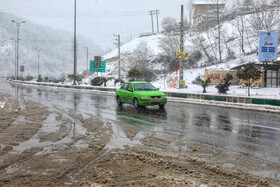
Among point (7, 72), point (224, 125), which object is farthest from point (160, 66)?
point (7, 72)

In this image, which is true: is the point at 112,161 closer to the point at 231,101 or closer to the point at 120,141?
the point at 120,141

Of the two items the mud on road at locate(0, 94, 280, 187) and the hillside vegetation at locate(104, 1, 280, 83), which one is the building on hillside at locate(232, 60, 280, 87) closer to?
the hillside vegetation at locate(104, 1, 280, 83)

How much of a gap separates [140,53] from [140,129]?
6450cm

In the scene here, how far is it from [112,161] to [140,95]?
345 inches

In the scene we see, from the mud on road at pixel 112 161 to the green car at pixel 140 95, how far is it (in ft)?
19.3

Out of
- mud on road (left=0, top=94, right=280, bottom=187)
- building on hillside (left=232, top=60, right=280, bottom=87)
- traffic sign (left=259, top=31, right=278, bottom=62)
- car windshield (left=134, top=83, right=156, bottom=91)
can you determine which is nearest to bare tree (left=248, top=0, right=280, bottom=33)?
building on hillside (left=232, top=60, right=280, bottom=87)

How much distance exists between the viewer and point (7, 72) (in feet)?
480

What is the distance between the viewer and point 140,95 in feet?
44.4

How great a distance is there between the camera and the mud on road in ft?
12.9

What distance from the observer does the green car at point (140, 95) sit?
13422 millimetres

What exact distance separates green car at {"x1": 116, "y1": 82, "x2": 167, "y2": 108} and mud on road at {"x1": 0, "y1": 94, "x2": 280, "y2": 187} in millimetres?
5871

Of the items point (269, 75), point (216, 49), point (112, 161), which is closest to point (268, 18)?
point (216, 49)

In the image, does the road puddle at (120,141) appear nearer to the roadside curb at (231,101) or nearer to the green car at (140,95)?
the green car at (140,95)

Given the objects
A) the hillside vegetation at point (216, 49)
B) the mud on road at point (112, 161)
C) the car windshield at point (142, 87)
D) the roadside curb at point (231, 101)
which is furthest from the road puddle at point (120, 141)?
the hillside vegetation at point (216, 49)
